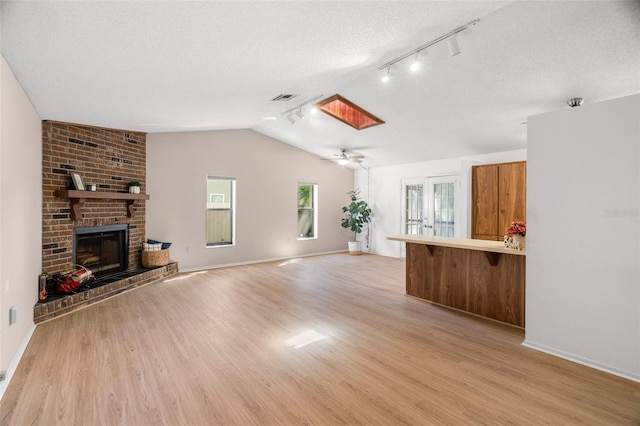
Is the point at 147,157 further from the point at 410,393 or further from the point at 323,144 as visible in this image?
the point at 410,393

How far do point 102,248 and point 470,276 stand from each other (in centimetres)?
544

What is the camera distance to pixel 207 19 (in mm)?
2234

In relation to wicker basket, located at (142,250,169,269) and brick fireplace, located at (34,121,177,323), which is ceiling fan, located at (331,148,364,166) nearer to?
brick fireplace, located at (34,121,177,323)

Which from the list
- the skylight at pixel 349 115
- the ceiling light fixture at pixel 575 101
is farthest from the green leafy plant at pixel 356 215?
the ceiling light fixture at pixel 575 101

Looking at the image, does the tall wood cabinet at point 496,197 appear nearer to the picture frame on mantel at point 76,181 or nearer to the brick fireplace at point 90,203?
the brick fireplace at point 90,203

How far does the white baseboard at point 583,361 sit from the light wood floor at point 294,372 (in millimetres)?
87

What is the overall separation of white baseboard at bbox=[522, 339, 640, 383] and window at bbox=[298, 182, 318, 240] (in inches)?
234

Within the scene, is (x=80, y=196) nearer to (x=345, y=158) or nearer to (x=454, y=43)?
(x=454, y=43)

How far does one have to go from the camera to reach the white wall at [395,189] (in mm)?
6207

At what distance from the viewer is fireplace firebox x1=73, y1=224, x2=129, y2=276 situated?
4621 mm

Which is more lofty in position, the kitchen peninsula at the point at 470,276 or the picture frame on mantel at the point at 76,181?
the picture frame on mantel at the point at 76,181

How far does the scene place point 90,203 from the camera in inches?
185

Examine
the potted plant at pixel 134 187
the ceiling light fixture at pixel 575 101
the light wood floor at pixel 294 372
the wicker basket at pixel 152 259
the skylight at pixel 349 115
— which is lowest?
the light wood floor at pixel 294 372

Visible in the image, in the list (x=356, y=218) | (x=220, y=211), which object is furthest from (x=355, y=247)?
(x=220, y=211)
